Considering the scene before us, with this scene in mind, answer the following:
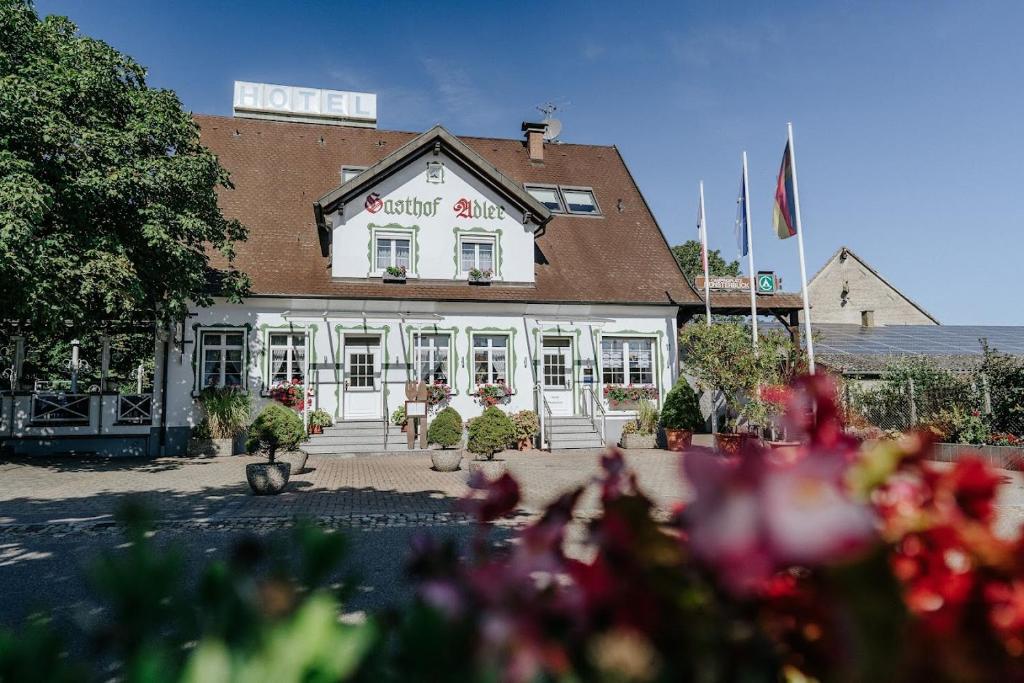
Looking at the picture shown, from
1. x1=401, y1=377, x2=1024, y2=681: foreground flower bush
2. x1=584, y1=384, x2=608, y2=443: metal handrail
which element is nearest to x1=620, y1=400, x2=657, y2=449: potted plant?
x1=584, y1=384, x2=608, y2=443: metal handrail

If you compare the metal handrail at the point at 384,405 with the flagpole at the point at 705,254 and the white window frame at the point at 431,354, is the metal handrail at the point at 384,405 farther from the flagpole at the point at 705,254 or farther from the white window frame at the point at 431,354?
the flagpole at the point at 705,254

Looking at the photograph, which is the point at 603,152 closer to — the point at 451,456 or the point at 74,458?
the point at 451,456

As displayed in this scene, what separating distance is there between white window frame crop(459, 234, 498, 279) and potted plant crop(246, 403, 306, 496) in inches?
353

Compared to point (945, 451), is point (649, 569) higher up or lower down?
higher up

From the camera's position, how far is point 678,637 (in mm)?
796

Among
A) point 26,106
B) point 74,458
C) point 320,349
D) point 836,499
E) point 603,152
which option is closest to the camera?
point 836,499

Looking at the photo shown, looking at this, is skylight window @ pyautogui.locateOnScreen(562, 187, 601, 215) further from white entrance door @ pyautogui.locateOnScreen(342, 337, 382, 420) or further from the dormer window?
white entrance door @ pyautogui.locateOnScreen(342, 337, 382, 420)

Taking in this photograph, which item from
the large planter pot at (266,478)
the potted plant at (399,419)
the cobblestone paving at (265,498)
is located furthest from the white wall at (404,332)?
the large planter pot at (266,478)

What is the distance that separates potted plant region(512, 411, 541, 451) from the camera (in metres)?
17.8

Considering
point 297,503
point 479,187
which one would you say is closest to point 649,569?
point 297,503

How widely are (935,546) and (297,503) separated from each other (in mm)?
9664

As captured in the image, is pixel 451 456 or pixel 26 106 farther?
pixel 451 456

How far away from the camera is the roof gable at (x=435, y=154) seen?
59.3ft

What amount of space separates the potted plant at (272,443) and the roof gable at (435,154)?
8498mm
